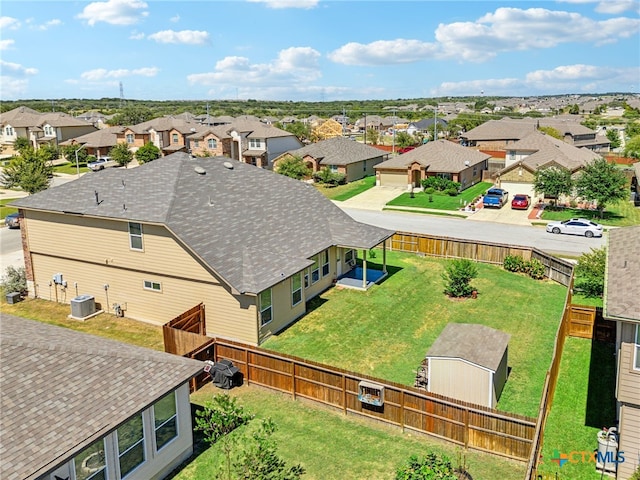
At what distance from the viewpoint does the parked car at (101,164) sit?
234 ft

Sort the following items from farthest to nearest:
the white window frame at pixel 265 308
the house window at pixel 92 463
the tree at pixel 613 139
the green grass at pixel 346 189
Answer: the tree at pixel 613 139, the green grass at pixel 346 189, the white window frame at pixel 265 308, the house window at pixel 92 463

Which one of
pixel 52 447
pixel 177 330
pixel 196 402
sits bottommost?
pixel 196 402

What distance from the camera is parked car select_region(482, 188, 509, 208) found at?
4901 centimetres

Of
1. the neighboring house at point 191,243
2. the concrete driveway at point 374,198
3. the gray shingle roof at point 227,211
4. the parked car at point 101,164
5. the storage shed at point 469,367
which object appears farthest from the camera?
the parked car at point 101,164

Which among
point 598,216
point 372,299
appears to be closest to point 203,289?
point 372,299

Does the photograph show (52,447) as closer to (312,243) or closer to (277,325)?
(277,325)

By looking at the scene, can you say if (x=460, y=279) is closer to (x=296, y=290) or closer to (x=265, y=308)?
(x=296, y=290)

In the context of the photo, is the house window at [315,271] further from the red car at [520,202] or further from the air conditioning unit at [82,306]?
the red car at [520,202]

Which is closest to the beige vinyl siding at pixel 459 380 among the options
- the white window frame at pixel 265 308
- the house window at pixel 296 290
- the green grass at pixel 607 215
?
the white window frame at pixel 265 308

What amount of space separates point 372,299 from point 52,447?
18110mm

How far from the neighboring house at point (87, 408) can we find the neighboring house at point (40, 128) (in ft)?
289

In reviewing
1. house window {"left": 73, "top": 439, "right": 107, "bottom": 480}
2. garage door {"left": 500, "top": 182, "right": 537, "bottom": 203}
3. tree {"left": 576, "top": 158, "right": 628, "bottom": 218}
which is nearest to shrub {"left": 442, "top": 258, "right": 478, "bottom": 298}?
house window {"left": 73, "top": 439, "right": 107, "bottom": 480}

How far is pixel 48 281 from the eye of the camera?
2759 centimetres

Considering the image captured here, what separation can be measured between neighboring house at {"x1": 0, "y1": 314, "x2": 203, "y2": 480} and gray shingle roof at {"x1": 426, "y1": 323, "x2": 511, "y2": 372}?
7944 millimetres
